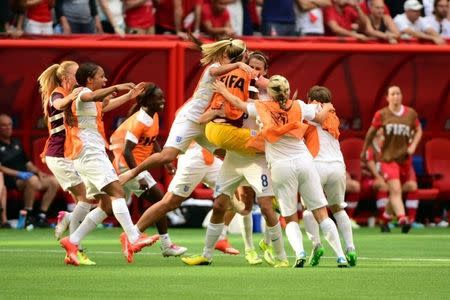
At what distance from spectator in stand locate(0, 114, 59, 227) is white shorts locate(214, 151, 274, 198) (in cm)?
880

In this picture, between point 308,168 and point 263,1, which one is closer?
point 308,168

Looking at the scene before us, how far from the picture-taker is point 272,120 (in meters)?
14.4

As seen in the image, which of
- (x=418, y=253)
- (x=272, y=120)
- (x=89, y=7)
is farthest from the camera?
(x=89, y=7)

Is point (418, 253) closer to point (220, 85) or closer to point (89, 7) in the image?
point (220, 85)

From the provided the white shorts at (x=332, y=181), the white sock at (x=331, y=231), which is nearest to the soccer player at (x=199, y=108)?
the white shorts at (x=332, y=181)

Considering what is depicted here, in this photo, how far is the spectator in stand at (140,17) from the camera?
24.4 metres

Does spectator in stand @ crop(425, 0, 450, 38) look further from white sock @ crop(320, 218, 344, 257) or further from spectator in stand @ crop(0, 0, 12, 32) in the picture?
white sock @ crop(320, 218, 344, 257)

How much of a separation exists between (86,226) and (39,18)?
29.4 feet

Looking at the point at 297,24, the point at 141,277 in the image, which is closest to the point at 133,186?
the point at 141,277

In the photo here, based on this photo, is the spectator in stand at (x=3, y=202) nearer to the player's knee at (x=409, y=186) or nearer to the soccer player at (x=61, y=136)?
the soccer player at (x=61, y=136)

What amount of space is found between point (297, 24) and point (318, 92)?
1037cm

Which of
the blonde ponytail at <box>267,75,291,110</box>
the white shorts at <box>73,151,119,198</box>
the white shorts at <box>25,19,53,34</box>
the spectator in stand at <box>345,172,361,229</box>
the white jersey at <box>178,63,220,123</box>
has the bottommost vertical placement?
the spectator in stand at <box>345,172,361,229</box>

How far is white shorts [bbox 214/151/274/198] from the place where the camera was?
14977mm

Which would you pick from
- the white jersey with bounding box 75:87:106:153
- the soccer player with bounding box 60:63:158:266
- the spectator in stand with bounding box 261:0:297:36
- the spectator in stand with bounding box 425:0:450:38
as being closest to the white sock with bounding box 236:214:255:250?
the soccer player with bounding box 60:63:158:266
